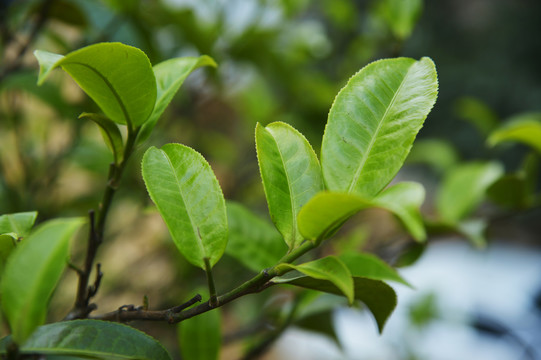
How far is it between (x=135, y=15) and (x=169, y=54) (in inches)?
10.9

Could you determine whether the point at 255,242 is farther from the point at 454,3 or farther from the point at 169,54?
the point at 454,3

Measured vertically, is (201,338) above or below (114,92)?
below

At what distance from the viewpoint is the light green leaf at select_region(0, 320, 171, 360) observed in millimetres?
314

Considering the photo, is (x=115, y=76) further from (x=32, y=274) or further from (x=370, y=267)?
(x=370, y=267)

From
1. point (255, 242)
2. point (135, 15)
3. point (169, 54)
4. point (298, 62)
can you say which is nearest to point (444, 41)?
point (298, 62)

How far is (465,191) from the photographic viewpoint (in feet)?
2.52

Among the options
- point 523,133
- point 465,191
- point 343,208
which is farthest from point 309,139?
point 343,208

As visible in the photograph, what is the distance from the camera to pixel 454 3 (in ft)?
9.50

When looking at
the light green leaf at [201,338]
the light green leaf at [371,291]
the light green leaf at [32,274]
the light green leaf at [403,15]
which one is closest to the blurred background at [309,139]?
the light green leaf at [403,15]

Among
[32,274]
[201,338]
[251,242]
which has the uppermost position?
[32,274]

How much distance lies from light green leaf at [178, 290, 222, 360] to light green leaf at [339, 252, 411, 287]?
0.19 metres

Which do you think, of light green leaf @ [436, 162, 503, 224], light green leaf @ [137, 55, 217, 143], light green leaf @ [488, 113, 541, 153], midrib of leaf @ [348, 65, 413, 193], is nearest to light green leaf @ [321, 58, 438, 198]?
midrib of leaf @ [348, 65, 413, 193]

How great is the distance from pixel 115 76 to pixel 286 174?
0.52 ft

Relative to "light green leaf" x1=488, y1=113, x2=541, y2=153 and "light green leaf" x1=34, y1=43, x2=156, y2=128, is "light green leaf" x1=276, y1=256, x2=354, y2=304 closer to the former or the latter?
"light green leaf" x1=34, y1=43, x2=156, y2=128
